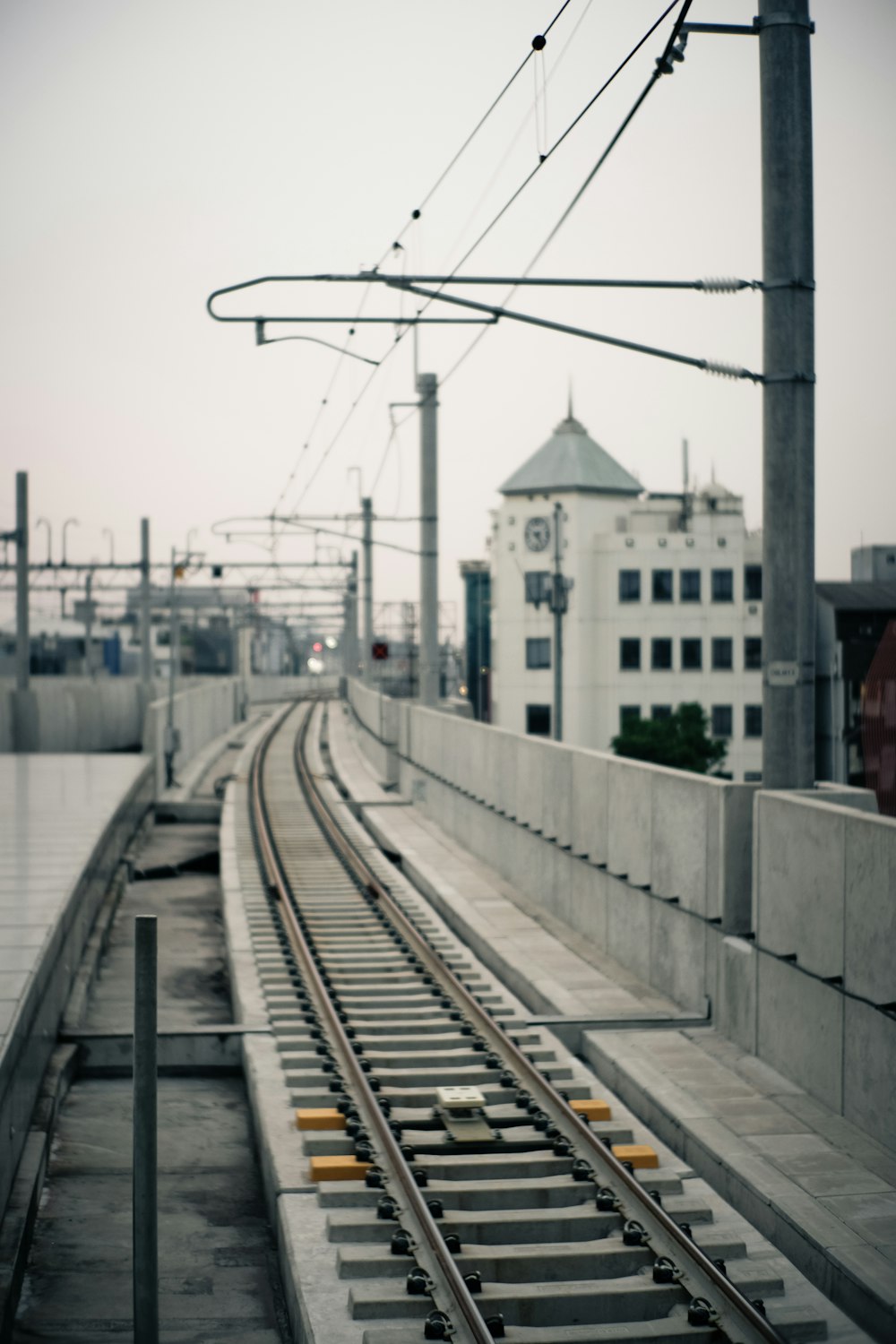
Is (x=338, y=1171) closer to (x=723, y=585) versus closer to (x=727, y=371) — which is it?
(x=727, y=371)

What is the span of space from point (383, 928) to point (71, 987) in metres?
4.59

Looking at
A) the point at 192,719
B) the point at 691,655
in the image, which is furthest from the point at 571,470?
the point at 192,719

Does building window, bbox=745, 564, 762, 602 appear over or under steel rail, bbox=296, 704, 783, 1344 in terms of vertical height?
over

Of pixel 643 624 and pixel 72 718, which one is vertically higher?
pixel 643 624

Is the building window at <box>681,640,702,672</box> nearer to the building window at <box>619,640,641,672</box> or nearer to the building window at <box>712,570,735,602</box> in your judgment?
the building window at <box>619,640,641,672</box>

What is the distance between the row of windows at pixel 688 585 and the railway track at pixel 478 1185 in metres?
75.3

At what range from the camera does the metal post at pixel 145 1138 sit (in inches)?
224

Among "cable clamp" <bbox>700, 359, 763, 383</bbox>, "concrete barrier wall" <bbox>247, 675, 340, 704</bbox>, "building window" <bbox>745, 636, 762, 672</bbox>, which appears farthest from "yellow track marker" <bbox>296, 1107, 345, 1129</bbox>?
"concrete barrier wall" <bbox>247, 675, 340, 704</bbox>

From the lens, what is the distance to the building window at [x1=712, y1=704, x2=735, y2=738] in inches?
3450

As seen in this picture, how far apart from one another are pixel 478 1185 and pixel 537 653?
3442 inches

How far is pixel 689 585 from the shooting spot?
8906 centimetres

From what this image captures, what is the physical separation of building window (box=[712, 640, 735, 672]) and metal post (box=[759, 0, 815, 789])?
3064 inches

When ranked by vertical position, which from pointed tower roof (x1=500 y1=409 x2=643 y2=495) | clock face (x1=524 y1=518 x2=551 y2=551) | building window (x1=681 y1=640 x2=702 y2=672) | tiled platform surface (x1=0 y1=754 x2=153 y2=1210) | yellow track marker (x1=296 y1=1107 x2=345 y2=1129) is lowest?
yellow track marker (x1=296 y1=1107 x2=345 y2=1129)

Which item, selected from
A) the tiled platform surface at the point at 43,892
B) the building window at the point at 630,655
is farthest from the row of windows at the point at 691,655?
the tiled platform surface at the point at 43,892
